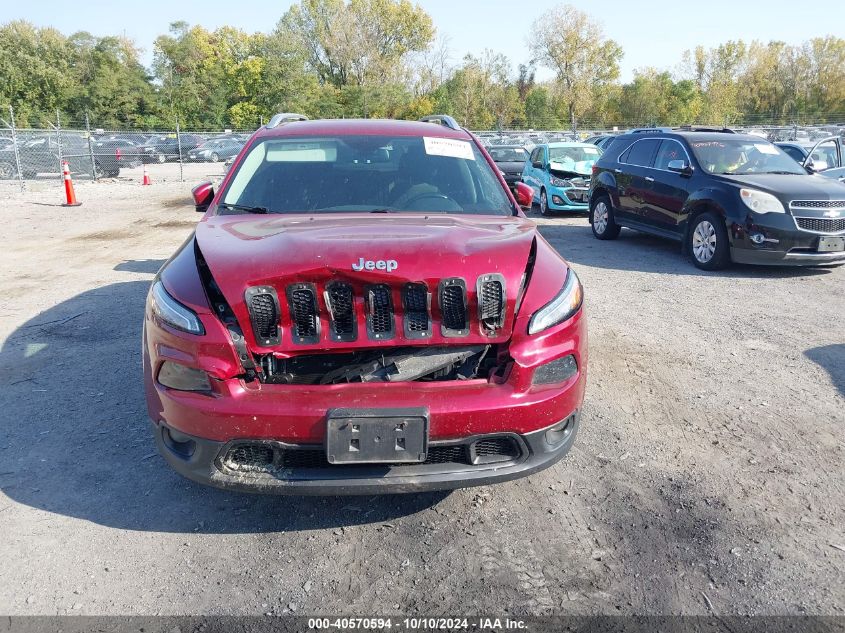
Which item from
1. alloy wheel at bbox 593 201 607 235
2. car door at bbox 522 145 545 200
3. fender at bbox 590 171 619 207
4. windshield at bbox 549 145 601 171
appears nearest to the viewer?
fender at bbox 590 171 619 207

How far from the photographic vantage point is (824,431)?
13.1 feet

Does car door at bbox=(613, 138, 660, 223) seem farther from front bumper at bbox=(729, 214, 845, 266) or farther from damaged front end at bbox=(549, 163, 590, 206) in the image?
damaged front end at bbox=(549, 163, 590, 206)

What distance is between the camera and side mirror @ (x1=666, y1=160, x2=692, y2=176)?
30.5 ft

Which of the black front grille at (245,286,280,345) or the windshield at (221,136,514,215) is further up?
the windshield at (221,136,514,215)

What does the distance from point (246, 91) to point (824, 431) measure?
5461cm

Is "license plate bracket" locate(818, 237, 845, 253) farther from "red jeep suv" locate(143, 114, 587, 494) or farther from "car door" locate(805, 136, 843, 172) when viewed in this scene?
"car door" locate(805, 136, 843, 172)

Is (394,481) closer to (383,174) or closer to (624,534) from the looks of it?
(624,534)

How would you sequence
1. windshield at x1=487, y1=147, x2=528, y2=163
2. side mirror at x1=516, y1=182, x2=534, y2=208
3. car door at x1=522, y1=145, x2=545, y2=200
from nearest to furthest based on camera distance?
1. side mirror at x1=516, y1=182, x2=534, y2=208
2. car door at x1=522, y1=145, x2=545, y2=200
3. windshield at x1=487, y1=147, x2=528, y2=163

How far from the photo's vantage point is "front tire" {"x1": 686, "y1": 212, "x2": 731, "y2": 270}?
8531 millimetres

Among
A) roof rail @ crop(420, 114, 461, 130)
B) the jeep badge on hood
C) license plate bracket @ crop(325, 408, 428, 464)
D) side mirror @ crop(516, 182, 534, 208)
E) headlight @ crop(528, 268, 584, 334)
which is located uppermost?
roof rail @ crop(420, 114, 461, 130)

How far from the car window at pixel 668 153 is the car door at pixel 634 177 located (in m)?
0.14

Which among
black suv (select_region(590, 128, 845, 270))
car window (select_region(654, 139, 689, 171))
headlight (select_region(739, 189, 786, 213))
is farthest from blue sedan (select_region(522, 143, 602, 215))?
headlight (select_region(739, 189, 786, 213))

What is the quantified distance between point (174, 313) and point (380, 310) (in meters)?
0.87

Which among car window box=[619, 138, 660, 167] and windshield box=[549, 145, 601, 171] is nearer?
car window box=[619, 138, 660, 167]
